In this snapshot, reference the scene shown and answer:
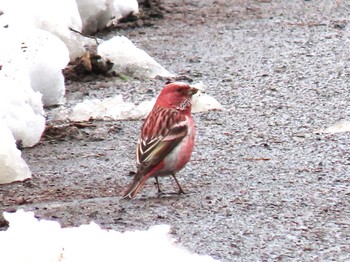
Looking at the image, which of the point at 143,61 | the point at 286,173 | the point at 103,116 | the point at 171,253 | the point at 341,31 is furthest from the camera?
the point at 341,31

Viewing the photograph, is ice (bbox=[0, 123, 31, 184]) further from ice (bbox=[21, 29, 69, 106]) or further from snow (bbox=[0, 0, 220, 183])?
ice (bbox=[21, 29, 69, 106])

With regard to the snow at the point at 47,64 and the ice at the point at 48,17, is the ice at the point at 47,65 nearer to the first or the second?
the snow at the point at 47,64

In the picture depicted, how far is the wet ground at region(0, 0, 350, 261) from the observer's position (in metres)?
6.06

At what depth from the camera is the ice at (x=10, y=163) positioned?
23.3 feet

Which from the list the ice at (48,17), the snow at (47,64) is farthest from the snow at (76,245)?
the ice at (48,17)

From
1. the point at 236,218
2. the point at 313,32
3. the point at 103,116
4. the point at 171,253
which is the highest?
the point at 171,253

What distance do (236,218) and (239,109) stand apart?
8.65 feet

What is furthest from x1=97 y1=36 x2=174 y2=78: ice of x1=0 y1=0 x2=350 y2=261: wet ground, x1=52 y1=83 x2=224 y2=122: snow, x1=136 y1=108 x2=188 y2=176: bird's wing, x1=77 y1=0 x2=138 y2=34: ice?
x1=136 y1=108 x2=188 y2=176: bird's wing

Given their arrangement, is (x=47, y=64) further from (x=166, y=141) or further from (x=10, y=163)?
(x=166, y=141)

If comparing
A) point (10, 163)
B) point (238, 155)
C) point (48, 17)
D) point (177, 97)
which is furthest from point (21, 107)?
point (48, 17)

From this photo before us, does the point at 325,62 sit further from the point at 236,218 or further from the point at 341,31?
the point at 236,218

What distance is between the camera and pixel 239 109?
347 inches

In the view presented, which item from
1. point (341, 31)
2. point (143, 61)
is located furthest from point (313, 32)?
point (143, 61)

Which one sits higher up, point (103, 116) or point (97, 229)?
point (97, 229)
